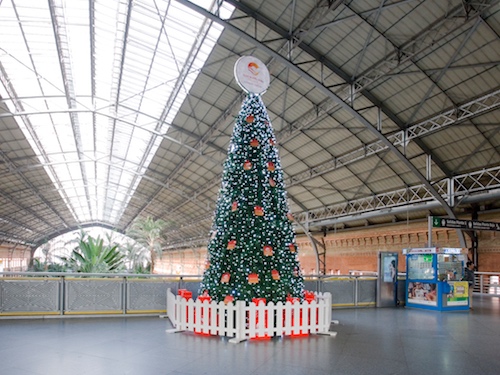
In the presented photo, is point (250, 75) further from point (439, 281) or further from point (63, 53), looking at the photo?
point (63, 53)

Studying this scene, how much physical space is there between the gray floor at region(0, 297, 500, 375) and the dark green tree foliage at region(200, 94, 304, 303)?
1.32m

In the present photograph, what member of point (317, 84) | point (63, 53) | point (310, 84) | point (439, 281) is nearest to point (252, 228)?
point (439, 281)

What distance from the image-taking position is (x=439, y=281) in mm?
15195

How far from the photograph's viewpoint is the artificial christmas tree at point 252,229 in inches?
399

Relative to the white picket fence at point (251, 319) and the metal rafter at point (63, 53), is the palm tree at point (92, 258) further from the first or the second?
the metal rafter at point (63, 53)

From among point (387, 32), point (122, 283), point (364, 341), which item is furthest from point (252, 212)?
point (387, 32)

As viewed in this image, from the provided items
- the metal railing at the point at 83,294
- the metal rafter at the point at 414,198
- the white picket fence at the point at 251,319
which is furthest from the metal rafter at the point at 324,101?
the white picket fence at the point at 251,319

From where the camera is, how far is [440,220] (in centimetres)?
1706

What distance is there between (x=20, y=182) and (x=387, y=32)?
1489 inches

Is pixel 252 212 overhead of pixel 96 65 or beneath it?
beneath

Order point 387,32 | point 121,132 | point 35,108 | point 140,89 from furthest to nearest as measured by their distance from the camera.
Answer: point 121,132 < point 35,108 < point 140,89 < point 387,32

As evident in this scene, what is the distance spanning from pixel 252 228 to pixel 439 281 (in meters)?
8.46

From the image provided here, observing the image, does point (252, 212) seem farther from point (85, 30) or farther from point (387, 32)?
point (85, 30)

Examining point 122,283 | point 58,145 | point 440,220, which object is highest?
point 58,145
